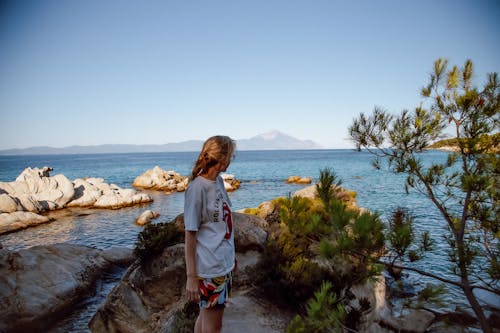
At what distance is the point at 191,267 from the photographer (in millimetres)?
2830

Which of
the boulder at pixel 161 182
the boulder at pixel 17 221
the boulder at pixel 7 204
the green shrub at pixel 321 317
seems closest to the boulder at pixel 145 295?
the green shrub at pixel 321 317

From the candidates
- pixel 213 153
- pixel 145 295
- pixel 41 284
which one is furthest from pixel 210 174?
pixel 41 284

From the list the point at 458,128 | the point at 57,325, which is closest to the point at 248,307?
the point at 458,128

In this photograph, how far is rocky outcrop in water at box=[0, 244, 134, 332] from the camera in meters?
7.30

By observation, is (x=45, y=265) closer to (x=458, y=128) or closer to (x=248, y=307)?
(x=248, y=307)

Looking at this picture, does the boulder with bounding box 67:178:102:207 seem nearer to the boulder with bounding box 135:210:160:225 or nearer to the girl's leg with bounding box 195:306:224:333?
the boulder with bounding box 135:210:160:225

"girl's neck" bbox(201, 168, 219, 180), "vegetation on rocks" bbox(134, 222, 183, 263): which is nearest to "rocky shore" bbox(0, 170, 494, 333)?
"vegetation on rocks" bbox(134, 222, 183, 263)

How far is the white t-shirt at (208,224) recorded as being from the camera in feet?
9.24

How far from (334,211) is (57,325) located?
8.79 m

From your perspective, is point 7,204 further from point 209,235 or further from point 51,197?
point 209,235

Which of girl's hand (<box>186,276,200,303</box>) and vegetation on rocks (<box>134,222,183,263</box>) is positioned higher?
girl's hand (<box>186,276,200,303</box>)

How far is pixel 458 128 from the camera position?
3.60m

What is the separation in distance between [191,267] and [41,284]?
8176 mm

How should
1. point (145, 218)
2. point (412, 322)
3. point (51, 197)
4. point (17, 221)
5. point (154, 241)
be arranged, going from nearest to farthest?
point (412, 322) → point (154, 241) → point (17, 221) → point (145, 218) → point (51, 197)
